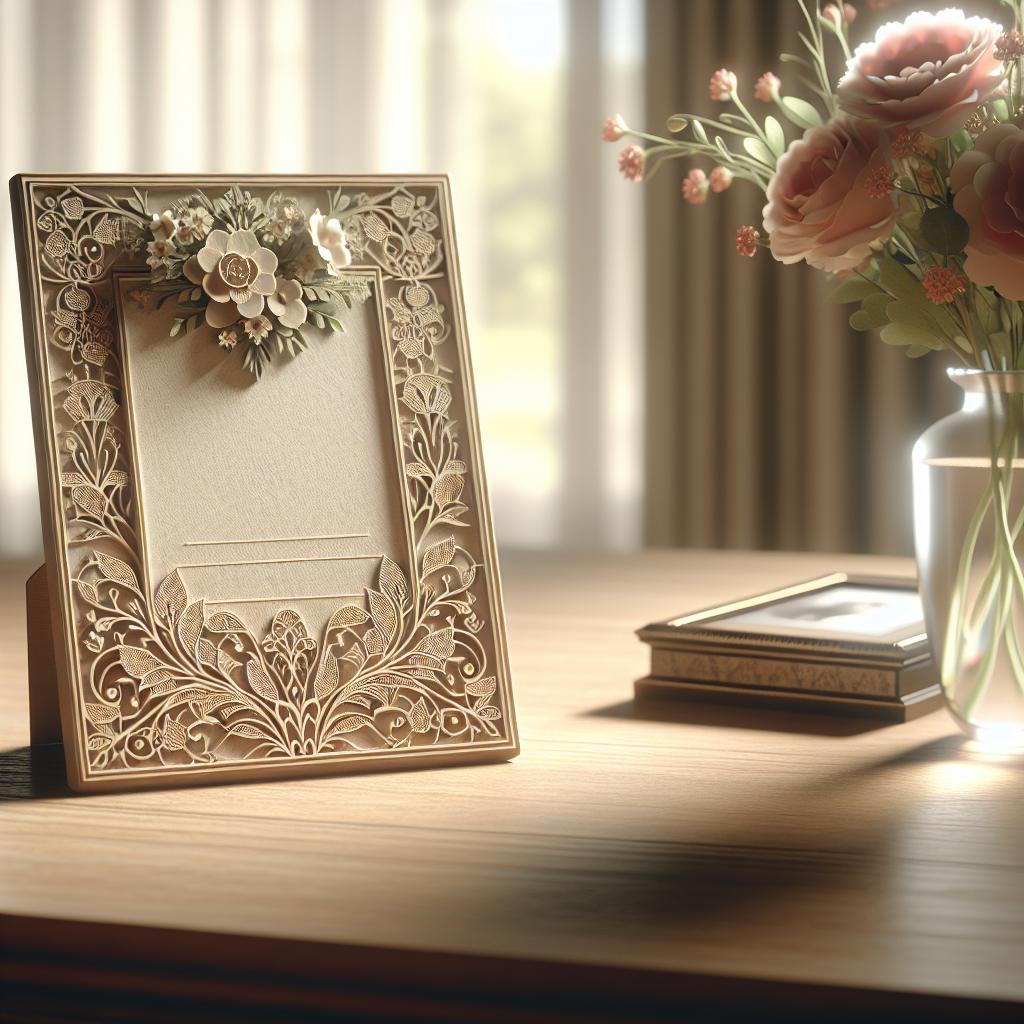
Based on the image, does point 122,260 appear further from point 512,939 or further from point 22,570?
point 22,570

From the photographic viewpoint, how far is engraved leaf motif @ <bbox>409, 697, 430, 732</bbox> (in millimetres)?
926

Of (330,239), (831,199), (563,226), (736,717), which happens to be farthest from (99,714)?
(563,226)

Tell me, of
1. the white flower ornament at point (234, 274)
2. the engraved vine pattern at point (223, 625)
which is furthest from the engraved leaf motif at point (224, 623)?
the white flower ornament at point (234, 274)

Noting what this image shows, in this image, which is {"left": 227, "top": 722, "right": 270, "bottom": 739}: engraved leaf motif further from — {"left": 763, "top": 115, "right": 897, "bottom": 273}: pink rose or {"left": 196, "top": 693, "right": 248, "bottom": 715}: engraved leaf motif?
{"left": 763, "top": 115, "right": 897, "bottom": 273}: pink rose

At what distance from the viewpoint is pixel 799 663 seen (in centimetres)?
106

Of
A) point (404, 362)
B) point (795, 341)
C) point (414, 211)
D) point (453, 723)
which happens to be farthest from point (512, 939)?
point (795, 341)

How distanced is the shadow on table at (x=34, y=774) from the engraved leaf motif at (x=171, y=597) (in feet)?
0.41

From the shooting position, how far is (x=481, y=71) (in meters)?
4.23

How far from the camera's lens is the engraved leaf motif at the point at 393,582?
0.95 metres

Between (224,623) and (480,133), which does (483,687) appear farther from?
(480,133)

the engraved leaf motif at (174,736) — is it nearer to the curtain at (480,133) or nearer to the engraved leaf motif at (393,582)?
Result: the engraved leaf motif at (393,582)

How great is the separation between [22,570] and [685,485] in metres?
2.52

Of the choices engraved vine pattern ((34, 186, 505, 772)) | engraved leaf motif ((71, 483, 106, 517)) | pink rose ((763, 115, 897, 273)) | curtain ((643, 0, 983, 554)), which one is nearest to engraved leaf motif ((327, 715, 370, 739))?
engraved vine pattern ((34, 186, 505, 772))

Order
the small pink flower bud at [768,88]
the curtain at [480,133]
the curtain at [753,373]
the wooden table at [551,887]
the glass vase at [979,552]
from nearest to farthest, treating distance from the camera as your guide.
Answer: the wooden table at [551,887] < the glass vase at [979,552] < the small pink flower bud at [768,88] < the curtain at [753,373] < the curtain at [480,133]
